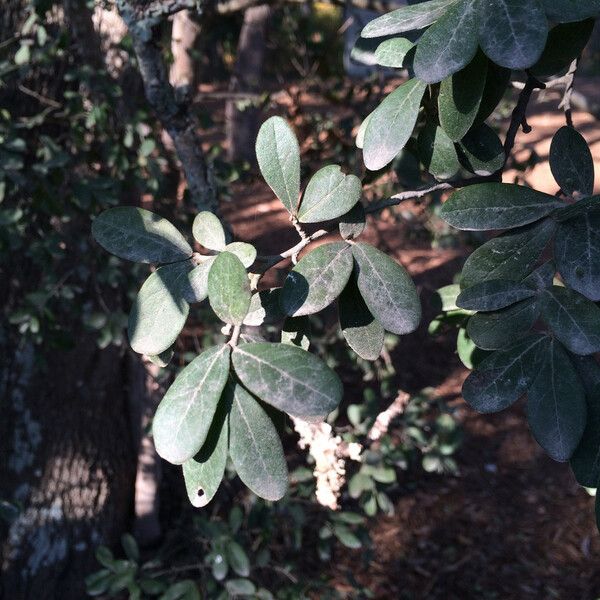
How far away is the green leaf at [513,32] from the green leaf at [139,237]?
432mm

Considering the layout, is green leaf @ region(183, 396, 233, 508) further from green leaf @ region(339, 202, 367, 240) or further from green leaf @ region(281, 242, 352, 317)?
green leaf @ region(339, 202, 367, 240)

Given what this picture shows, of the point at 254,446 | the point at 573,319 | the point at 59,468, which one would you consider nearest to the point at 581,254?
the point at 573,319

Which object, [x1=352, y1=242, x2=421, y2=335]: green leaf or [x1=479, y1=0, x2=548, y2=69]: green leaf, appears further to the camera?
[x1=352, y1=242, x2=421, y2=335]: green leaf

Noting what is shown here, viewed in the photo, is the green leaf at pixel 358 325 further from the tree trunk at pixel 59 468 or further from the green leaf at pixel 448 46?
the tree trunk at pixel 59 468

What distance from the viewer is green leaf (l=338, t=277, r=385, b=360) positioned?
3.05 ft

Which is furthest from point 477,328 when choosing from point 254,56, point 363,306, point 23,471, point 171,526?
point 254,56

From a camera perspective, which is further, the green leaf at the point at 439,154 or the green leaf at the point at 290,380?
the green leaf at the point at 439,154

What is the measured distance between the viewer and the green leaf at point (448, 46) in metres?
0.74

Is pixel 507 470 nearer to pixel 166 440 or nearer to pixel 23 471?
pixel 23 471

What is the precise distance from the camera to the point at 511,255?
0.88 metres

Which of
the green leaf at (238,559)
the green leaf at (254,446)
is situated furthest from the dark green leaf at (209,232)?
the green leaf at (238,559)

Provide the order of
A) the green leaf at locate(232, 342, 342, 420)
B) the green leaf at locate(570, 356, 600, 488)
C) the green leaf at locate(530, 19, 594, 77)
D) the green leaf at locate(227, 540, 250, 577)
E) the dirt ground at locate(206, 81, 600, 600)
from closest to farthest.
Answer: the green leaf at locate(232, 342, 342, 420) < the green leaf at locate(570, 356, 600, 488) < the green leaf at locate(530, 19, 594, 77) < the green leaf at locate(227, 540, 250, 577) < the dirt ground at locate(206, 81, 600, 600)

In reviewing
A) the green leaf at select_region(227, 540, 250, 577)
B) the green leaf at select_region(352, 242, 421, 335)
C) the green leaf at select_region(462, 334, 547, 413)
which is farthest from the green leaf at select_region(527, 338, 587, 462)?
the green leaf at select_region(227, 540, 250, 577)

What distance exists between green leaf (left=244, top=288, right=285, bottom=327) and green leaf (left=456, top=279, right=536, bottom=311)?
0.23 metres
